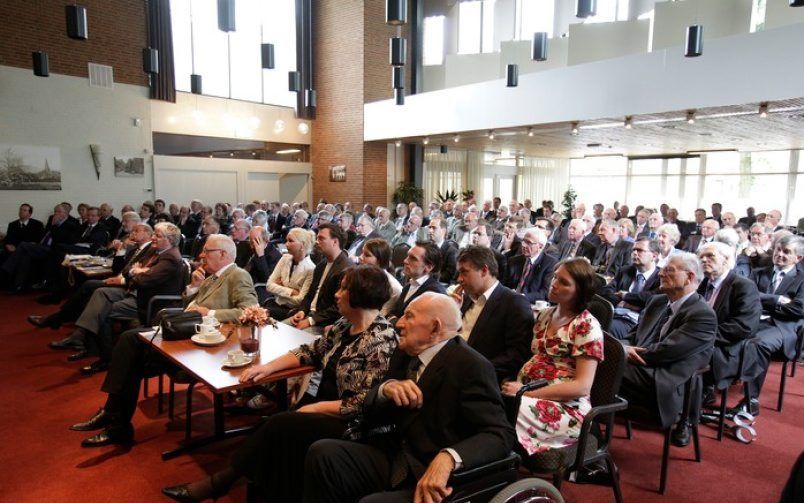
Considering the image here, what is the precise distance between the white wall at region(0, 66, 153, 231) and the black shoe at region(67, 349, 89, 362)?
24.1 feet

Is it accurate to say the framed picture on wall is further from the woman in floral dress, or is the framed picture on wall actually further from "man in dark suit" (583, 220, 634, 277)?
the woman in floral dress

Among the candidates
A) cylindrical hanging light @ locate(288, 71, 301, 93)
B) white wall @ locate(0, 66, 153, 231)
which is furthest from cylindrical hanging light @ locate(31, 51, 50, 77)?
cylindrical hanging light @ locate(288, 71, 301, 93)

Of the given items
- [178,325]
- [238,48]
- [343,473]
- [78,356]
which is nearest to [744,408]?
[343,473]

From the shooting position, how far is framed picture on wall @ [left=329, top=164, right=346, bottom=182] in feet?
47.6

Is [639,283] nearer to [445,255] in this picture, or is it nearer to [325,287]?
[445,255]

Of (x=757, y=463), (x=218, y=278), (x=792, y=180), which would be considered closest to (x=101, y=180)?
(x=218, y=278)

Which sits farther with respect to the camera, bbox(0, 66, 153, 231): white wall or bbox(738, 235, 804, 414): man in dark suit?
bbox(0, 66, 153, 231): white wall

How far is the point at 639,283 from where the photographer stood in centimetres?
475

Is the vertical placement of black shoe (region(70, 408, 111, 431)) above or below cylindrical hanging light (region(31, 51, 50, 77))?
below

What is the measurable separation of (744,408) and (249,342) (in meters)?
3.53

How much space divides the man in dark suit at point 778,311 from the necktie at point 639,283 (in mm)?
905

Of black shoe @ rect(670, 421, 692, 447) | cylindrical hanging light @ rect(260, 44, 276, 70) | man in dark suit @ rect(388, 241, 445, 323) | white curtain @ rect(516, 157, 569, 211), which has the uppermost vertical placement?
cylindrical hanging light @ rect(260, 44, 276, 70)

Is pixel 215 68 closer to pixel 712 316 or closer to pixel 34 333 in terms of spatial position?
pixel 34 333

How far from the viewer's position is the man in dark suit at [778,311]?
3.71 metres
